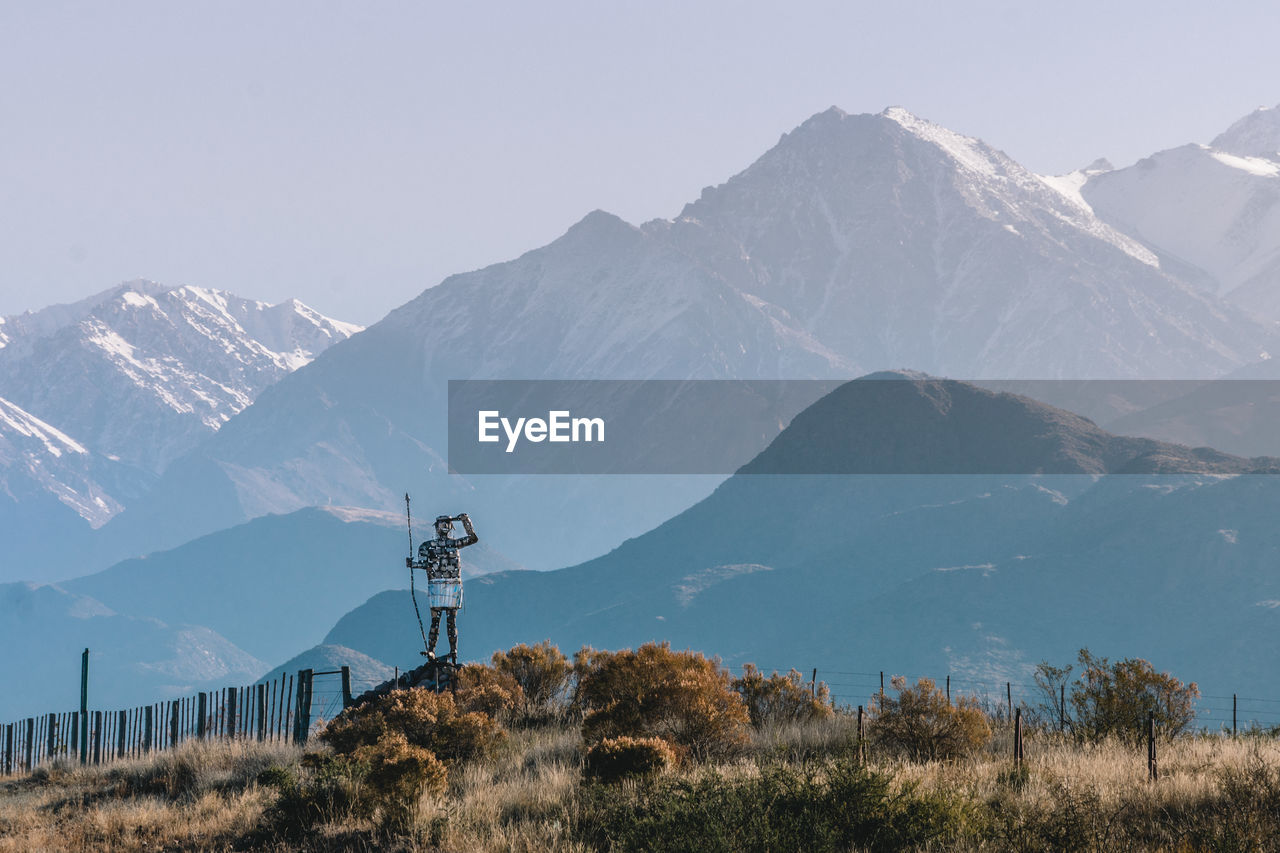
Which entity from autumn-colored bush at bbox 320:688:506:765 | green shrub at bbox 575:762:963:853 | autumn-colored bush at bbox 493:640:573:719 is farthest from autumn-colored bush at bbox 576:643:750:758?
autumn-colored bush at bbox 493:640:573:719

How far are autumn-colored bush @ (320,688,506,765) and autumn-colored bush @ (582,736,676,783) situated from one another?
3.48m

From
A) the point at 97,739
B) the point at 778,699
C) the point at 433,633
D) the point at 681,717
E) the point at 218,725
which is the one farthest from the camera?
the point at 97,739

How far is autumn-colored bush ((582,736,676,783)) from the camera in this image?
59.0 ft

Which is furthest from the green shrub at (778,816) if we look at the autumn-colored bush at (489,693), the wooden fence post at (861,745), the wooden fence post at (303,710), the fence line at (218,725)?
the wooden fence post at (303,710)

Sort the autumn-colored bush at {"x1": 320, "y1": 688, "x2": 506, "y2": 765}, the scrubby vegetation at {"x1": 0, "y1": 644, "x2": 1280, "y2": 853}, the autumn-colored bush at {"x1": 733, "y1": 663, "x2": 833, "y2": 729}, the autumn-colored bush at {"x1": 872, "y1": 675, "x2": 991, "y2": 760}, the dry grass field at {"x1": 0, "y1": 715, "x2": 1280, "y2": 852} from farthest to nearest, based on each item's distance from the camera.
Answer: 1. the autumn-colored bush at {"x1": 733, "y1": 663, "x2": 833, "y2": 729}
2. the autumn-colored bush at {"x1": 320, "y1": 688, "x2": 506, "y2": 765}
3. the autumn-colored bush at {"x1": 872, "y1": 675, "x2": 991, "y2": 760}
4. the scrubby vegetation at {"x1": 0, "y1": 644, "x2": 1280, "y2": 853}
5. the dry grass field at {"x1": 0, "y1": 715, "x2": 1280, "y2": 852}

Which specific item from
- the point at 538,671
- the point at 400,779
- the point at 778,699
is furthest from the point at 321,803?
the point at 778,699

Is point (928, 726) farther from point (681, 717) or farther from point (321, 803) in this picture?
point (321, 803)

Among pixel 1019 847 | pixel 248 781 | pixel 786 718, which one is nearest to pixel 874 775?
pixel 1019 847

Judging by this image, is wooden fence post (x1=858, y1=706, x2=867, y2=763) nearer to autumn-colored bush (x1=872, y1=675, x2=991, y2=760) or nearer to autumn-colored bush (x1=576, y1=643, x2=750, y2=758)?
autumn-colored bush (x1=872, y1=675, x2=991, y2=760)

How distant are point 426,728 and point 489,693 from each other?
3.41m

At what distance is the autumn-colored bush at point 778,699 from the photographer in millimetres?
25250

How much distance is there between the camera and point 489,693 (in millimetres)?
24750

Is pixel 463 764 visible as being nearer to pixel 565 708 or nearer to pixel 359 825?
pixel 359 825

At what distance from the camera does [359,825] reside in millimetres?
18375
